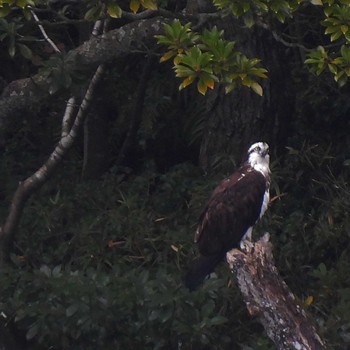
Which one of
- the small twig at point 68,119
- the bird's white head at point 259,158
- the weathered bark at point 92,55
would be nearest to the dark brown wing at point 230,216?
the bird's white head at point 259,158

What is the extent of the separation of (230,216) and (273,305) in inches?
58.8

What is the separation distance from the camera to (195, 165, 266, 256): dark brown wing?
22.0 feet

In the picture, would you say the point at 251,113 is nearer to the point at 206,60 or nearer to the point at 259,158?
the point at 259,158

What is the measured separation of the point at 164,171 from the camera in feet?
30.2

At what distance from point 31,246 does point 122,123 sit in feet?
5.95

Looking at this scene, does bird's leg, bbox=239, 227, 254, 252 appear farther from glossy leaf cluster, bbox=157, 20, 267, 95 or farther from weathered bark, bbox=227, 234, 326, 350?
glossy leaf cluster, bbox=157, 20, 267, 95

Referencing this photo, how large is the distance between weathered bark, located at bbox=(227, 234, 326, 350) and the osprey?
1128 mm

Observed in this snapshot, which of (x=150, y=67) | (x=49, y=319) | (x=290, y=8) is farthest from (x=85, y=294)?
(x=150, y=67)

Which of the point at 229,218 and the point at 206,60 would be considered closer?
the point at 206,60

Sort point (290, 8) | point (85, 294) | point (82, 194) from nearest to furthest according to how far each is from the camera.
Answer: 1. point (290, 8)
2. point (85, 294)
3. point (82, 194)

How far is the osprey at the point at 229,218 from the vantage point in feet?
21.9

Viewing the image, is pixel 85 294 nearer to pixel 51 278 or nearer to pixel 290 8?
pixel 51 278

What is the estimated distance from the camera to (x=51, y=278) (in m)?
6.68

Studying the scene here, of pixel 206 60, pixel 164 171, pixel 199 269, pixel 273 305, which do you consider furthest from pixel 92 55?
pixel 164 171
